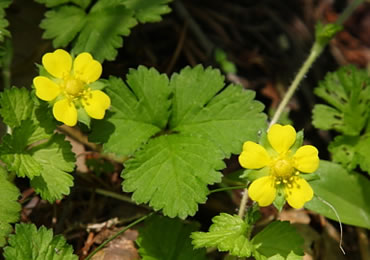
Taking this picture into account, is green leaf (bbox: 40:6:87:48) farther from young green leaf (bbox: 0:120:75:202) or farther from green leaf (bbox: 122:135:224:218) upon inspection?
green leaf (bbox: 122:135:224:218)

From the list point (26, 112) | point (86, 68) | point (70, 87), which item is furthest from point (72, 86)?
point (26, 112)

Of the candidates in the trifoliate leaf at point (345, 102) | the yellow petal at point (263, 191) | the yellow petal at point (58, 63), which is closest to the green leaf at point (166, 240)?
the yellow petal at point (263, 191)

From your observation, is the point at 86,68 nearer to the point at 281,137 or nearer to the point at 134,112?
the point at 134,112

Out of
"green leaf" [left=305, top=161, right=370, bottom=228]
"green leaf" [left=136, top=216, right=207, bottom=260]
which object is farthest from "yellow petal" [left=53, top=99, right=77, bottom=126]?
"green leaf" [left=305, top=161, right=370, bottom=228]

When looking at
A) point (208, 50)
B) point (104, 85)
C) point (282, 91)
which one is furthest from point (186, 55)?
point (104, 85)

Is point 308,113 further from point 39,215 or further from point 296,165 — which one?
point 39,215

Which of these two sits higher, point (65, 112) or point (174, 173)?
point (65, 112)

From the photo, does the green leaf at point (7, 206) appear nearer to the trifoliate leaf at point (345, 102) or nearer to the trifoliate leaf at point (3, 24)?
the trifoliate leaf at point (3, 24)
